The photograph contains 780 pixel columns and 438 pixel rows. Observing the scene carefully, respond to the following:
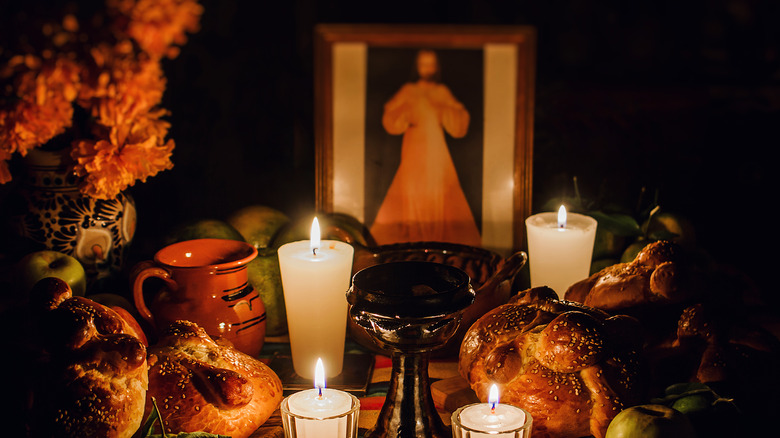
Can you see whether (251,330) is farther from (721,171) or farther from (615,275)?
(721,171)

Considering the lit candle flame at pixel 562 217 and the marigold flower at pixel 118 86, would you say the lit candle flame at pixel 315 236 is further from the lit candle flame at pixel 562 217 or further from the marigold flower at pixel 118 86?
the lit candle flame at pixel 562 217

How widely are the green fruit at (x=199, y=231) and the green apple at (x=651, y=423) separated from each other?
803 mm

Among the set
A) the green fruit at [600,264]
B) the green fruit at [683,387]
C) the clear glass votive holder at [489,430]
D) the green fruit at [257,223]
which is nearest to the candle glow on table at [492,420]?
the clear glass votive holder at [489,430]

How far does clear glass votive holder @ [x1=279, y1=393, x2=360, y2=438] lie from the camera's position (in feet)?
2.80

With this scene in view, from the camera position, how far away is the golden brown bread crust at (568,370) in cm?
92

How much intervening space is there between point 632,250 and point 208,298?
32.0 inches

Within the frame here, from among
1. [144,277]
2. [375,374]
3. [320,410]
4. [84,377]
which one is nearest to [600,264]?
[375,374]

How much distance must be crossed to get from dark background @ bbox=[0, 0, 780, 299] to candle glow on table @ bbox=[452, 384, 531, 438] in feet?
2.43

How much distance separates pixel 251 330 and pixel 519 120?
0.67 meters

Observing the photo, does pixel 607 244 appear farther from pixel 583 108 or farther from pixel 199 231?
pixel 199 231

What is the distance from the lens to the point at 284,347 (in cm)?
128

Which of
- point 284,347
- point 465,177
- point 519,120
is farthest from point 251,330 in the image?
point 519,120

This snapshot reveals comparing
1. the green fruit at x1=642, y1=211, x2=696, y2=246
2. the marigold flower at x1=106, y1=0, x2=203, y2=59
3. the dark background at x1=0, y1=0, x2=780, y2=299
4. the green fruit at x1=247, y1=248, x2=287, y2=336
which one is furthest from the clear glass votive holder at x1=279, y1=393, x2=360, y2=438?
the green fruit at x1=642, y1=211, x2=696, y2=246

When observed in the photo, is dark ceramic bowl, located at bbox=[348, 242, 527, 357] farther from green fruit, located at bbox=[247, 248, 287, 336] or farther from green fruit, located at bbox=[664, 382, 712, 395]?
green fruit, located at bbox=[664, 382, 712, 395]
